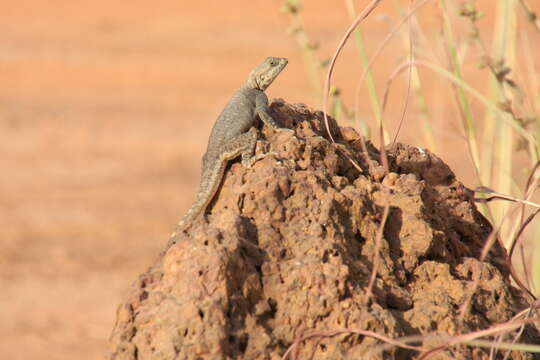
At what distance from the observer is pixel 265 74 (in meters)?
4.34

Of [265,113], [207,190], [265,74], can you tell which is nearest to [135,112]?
[265,74]

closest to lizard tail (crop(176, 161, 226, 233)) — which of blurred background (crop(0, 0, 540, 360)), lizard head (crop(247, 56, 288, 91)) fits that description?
lizard head (crop(247, 56, 288, 91))

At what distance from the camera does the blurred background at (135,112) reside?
545cm

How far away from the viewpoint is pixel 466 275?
3066mm

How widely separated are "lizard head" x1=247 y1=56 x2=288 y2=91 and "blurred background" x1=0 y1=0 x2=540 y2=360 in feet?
0.72

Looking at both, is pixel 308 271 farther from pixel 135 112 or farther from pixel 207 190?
pixel 135 112

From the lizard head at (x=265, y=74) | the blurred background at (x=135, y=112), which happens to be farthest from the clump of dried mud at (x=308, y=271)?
the lizard head at (x=265, y=74)

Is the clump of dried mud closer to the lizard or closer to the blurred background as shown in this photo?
the lizard

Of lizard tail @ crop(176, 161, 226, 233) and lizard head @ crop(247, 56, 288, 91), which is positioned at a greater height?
lizard head @ crop(247, 56, 288, 91)

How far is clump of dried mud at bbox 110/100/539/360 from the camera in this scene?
2.58m

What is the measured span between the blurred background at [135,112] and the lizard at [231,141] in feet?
2.39

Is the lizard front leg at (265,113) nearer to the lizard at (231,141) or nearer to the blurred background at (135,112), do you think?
the lizard at (231,141)

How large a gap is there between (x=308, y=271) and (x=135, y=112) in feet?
41.7

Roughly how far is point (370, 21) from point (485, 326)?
16.3 m
